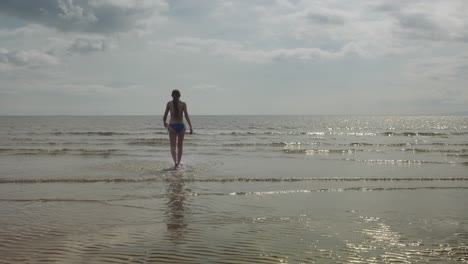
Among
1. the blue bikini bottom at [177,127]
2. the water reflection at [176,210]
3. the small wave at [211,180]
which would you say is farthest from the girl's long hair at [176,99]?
the water reflection at [176,210]

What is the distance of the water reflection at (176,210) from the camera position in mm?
5361

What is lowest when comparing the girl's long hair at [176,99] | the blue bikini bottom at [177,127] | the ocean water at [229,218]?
the ocean water at [229,218]

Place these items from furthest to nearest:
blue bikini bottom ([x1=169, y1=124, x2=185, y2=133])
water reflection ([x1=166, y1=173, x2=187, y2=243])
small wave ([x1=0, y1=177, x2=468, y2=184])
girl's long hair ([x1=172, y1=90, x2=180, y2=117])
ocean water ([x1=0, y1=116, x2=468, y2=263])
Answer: blue bikini bottom ([x1=169, y1=124, x2=185, y2=133]), girl's long hair ([x1=172, y1=90, x2=180, y2=117]), small wave ([x1=0, y1=177, x2=468, y2=184]), water reflection ([x1=166, y1=173, x2=187, y2=243]), ocean water ([x1=0, y1=116, x2=468, y2=263])

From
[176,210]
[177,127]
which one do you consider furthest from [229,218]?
[177,127]

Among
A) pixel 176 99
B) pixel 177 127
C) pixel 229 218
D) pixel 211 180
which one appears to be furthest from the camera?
pixel 177 127

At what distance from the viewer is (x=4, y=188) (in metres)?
9.05

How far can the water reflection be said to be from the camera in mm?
5361

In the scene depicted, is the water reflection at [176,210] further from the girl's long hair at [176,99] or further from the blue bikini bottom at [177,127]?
the girl's long hair at [176,99]

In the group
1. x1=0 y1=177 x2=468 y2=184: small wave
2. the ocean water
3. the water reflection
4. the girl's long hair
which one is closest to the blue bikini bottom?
the girl's long hair

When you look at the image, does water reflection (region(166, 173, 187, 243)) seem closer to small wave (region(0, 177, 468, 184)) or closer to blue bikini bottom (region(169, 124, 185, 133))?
small wave (region(0, 177, 468, 184))

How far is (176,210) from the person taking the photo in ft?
22.4

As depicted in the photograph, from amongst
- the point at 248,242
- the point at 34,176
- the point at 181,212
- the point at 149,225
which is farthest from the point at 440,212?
the point at 34,176

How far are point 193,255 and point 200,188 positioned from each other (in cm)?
465

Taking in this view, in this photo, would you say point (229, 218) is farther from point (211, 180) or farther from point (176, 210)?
point (211, 180)
